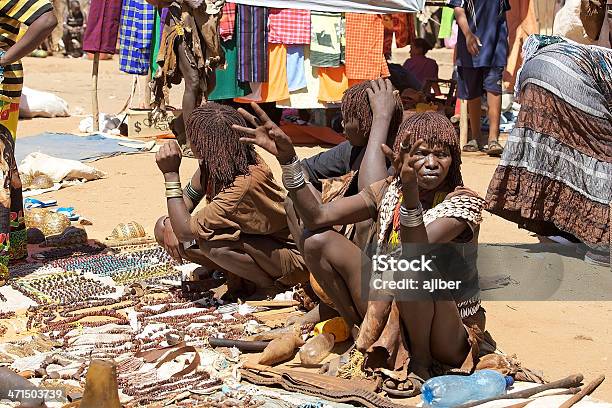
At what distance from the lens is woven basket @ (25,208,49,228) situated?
6.97 m

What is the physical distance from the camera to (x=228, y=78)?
1029cm

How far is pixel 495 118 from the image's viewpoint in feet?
33.4

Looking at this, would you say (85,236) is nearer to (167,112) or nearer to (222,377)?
(222,377)

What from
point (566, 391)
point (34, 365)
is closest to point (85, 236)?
point (34, 365)

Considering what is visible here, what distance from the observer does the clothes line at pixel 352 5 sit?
862 centimetres

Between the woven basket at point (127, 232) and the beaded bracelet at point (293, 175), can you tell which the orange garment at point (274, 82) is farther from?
the beaded bracelet at point (293, 175)

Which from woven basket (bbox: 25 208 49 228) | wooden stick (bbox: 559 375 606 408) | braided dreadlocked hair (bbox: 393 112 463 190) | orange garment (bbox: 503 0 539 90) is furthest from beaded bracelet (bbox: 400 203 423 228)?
orange garment (bbox: 503 0 539 90)

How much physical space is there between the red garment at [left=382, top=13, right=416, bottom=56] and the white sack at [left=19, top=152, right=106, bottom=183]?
163 inches

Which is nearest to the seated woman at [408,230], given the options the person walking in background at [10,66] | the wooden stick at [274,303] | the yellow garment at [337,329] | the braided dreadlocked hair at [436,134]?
the braided dreadlocked hair at [436,134]

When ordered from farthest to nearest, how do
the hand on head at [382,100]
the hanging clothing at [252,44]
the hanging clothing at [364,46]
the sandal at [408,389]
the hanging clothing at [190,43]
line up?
the hanging clothing at [364,46] < the hanging clothing at [252,44] < the hanging clothing at [190,43] < the hand on head at [382,100] < the sandal at [408,389]

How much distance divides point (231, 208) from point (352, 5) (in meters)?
4.25

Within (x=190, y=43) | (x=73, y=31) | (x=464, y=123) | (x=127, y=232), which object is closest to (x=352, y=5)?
(x=190, y=43)

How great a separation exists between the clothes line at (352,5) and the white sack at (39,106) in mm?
5123

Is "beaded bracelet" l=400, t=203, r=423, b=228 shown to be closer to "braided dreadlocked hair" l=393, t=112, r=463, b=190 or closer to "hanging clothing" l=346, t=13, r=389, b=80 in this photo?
"braided dreadlocked hair" l=393, t=112, r=463, b=190
